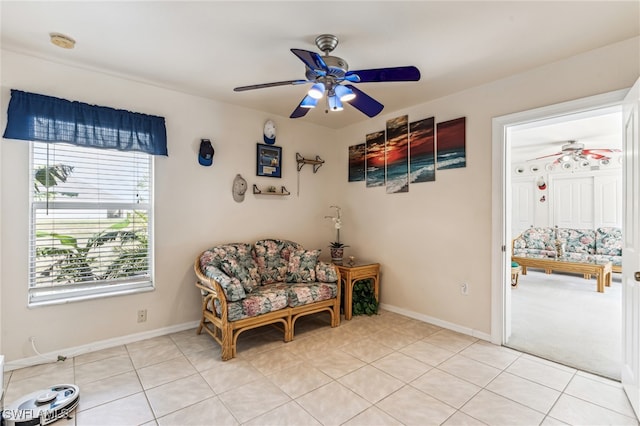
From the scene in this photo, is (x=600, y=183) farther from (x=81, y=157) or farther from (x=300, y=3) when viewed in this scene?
(x=81, y=157)

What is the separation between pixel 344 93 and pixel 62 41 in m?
2.09

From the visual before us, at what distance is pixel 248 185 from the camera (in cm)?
377

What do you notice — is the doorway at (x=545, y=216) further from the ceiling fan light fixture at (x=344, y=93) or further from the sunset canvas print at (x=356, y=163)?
the sunset canvas print at (x=356, y=163)

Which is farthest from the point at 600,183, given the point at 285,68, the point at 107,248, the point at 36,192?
the point at 36,192

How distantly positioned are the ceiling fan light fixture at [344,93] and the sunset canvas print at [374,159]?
1852 millimetres

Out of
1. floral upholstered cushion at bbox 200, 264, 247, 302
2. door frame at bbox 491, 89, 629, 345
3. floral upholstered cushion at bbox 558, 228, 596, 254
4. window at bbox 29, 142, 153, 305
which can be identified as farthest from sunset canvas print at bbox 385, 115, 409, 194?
floral upholstered cushion at bbox 558, 228, 596, 254

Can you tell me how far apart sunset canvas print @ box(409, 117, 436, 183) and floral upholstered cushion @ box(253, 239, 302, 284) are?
1.75 meters

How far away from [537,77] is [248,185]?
3100mm

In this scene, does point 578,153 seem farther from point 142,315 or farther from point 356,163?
point 142,315

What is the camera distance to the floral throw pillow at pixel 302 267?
3496 millimetres

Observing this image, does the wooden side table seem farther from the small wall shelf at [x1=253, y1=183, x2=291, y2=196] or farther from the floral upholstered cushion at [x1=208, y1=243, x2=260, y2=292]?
the small wall shelf at [x1=253, y1=183, x2=291, y2=196]

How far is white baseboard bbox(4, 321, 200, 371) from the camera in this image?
8.04ft

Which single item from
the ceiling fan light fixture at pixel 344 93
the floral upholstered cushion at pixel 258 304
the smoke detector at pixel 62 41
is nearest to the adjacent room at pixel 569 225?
the ceiling fan light fixture at pixel 344 93

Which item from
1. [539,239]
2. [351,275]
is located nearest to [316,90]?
[351,275]
